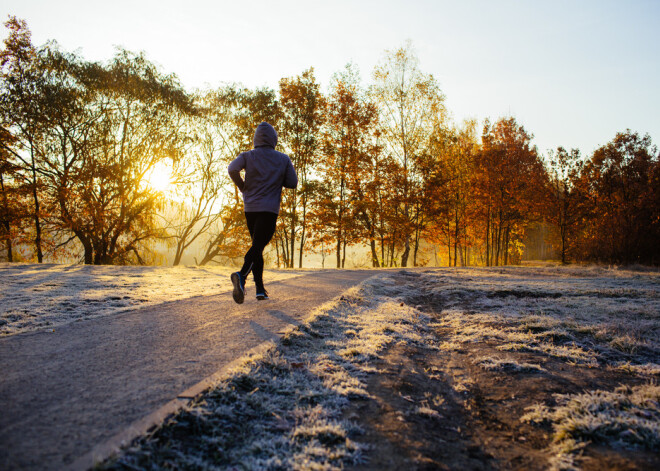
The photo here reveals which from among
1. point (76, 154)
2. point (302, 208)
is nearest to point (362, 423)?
point (302, 208)

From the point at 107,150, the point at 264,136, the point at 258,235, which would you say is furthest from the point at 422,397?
the point at 107,150

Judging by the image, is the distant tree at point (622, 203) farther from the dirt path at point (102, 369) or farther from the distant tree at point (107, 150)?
the distant tree at point (107, 150)

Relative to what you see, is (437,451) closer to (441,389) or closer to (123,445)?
(441,389)

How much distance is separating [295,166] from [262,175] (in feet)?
68.1

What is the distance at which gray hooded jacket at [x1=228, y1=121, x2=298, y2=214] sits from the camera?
16.5 ft

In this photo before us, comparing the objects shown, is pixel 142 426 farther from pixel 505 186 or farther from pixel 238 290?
pixel 505 186

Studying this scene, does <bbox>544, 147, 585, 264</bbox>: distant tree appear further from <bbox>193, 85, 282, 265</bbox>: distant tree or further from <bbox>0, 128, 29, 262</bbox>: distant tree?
<bbox>0, 128, 29, 262</bbox>: distant tree

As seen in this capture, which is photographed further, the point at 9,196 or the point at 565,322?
the point at 9,196

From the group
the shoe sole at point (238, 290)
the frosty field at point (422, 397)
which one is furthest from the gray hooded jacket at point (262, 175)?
the frosty field at point (422, 397)

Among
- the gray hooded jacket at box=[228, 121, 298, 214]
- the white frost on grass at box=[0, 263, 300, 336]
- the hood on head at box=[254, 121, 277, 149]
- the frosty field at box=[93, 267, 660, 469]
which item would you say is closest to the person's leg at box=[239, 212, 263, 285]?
the gray hooded jacket at box=[228, 121, 298, 214]

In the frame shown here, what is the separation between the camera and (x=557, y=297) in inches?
274

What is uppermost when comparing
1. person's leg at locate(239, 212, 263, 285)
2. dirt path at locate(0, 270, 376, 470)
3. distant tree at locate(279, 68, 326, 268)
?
distant tree at locate(279, 68, 326, 268)

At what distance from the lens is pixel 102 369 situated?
245 centimetres

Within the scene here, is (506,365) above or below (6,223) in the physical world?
below
